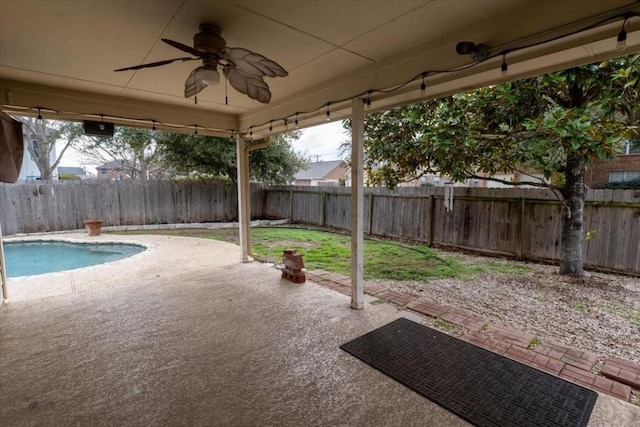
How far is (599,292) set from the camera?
3.73 m

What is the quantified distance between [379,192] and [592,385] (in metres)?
5.62

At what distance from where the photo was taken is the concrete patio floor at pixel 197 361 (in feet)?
5.66

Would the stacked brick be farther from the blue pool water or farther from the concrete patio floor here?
the blue pool water

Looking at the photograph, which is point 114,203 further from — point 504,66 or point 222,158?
point 504,66

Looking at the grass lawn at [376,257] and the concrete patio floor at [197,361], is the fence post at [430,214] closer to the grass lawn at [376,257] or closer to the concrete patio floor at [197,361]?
the grass lawn at [376,257]

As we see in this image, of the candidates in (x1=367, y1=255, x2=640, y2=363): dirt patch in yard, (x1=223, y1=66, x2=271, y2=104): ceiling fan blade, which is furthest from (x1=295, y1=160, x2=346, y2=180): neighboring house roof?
(x1=223, y1=66, x2=271, y2=104): ceiling fan blade

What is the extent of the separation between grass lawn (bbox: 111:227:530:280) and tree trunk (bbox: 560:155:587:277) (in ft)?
1.76

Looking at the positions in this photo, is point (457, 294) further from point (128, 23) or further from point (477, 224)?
point (128, 23)

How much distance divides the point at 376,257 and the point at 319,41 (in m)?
3.84

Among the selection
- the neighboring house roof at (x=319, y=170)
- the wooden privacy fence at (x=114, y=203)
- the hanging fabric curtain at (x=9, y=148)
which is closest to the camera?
the hanging fabric curtain at (x=9, y=148)

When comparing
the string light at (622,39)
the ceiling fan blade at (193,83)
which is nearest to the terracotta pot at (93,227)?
the ceiling fan blade at (193,83)

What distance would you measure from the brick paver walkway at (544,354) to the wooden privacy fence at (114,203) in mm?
8231

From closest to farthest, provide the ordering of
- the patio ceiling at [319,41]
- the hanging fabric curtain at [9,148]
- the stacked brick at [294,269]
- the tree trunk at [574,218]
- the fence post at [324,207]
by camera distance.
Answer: the patio ceiling at [319,41] → the hanging fabric curtain at [9,148] → the stacked brick at [294,269] → the tree trunk at [574,218] → the fence post at [324,207]

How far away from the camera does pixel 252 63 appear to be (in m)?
1.97
